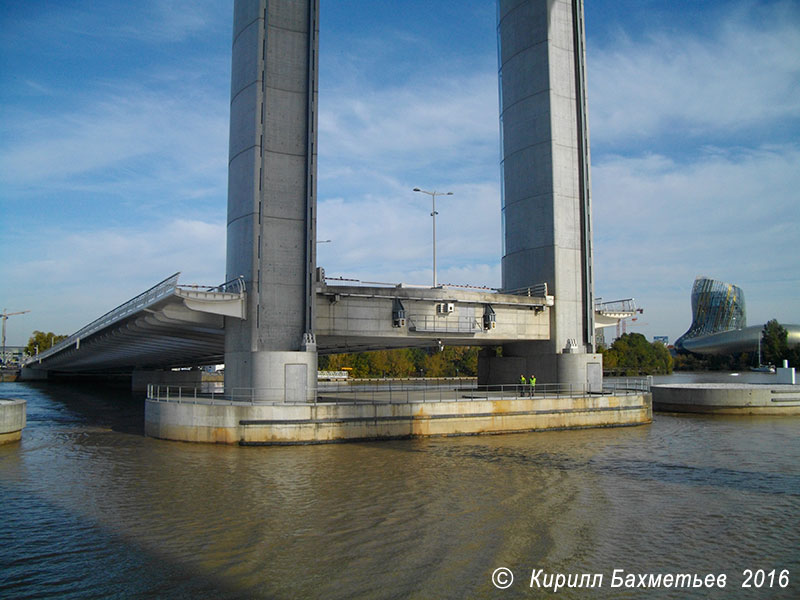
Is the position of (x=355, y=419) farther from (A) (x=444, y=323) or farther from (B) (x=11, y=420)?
(B) (x=11, y=420)

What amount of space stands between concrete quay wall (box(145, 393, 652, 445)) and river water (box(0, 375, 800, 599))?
0.93 m

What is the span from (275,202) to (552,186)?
1957 centimetres

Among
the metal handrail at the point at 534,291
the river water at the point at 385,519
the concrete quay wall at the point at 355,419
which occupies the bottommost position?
the river water at the point at 385,519

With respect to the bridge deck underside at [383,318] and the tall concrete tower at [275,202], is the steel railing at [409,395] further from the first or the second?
the bridge deck underside at [383,318]

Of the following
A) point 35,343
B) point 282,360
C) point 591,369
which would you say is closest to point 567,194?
point 591,369

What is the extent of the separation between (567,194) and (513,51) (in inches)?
474

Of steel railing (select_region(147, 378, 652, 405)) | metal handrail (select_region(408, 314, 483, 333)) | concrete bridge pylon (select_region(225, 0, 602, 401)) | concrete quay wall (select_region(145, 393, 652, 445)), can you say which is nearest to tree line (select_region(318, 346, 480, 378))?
steel railing (select_region(147, 378, 652, 405))

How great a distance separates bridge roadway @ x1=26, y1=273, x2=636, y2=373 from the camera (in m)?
31.6

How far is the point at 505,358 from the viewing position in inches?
1786

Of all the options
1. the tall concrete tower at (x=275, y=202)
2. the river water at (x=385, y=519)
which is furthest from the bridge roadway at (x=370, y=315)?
the river water at (x=385, y=519)

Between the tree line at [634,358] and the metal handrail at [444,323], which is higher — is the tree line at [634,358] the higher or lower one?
the lower one

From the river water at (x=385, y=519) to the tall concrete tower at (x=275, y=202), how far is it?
5209mm

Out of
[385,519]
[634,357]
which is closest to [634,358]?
[634,357]

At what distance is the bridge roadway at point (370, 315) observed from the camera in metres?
31.6
